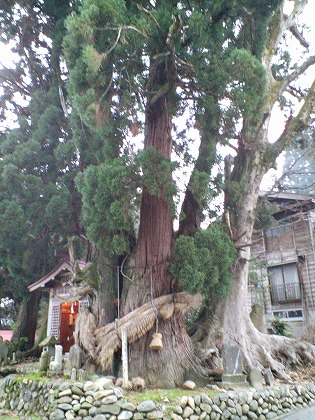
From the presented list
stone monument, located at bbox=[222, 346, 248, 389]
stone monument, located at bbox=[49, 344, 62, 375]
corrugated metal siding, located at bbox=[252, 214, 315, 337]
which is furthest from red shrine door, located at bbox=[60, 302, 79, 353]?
corrugated metal siding, located at bbox=[252, 214, 315, 337]

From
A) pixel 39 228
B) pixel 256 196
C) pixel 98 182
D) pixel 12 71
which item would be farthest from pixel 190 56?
pixel 12 71

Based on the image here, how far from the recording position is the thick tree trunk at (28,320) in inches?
520

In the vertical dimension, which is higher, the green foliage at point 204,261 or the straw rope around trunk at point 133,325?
the green foliage at point 204,261

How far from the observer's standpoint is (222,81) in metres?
7.50

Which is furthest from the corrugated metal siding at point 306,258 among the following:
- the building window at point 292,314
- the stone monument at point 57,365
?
the stone monument at point 57,365

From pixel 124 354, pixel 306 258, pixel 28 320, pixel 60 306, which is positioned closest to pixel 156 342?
pixel 124 354

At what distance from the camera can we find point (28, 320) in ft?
44.4

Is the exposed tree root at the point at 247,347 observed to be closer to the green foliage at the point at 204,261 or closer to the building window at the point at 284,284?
the green foliage at the point at 204,261

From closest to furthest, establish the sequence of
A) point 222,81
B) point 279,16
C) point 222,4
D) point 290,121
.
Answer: point 222,81
point 222,4
point 290,121
point 279,16

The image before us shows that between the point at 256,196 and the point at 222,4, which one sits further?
the point at 256,196

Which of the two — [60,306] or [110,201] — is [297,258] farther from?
[110,201]

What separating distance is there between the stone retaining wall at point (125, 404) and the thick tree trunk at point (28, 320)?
223 inches

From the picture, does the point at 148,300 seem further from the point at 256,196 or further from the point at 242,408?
the point at 256,196

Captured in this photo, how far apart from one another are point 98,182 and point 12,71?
877 cm
